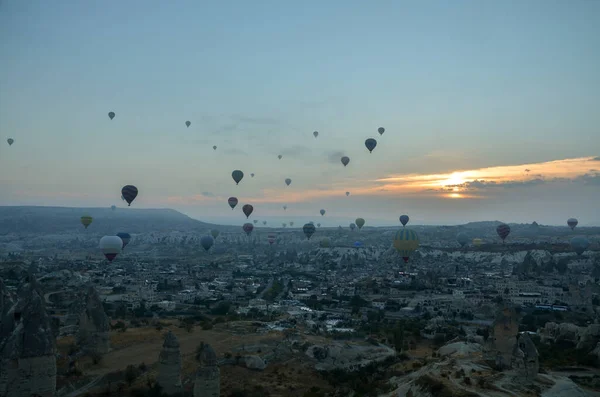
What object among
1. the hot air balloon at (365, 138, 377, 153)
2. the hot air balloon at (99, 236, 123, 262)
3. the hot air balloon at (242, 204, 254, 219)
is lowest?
the hot air balloon at (99, 236, 123, 262)

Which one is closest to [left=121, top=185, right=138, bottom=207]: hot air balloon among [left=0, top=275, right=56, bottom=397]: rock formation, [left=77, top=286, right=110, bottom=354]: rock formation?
[left=77, top=286, right=110, bottom=354]: rock formation

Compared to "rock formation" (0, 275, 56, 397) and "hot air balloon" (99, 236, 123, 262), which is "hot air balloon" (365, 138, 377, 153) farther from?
"rock formation" (0, 275, 56, 397)

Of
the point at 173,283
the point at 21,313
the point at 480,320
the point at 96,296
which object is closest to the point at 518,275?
the point at 480,320

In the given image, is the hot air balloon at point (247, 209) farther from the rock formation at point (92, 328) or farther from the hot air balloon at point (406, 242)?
the rock formation at point (92, 328)

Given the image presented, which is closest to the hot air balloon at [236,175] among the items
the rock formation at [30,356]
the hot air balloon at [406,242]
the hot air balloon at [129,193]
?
the hot air balloon at [129,193]

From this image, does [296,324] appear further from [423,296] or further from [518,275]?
[518,275]

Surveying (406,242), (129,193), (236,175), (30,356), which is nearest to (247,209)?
(236,175)
